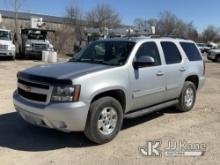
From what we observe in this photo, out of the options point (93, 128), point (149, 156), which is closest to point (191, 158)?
point (149, 156)

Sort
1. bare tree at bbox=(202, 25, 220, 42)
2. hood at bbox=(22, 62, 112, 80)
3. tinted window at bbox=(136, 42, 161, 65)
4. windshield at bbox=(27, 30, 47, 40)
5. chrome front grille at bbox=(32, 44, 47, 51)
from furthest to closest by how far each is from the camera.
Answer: bare tree at bbox=(202, 25, 220, 42) → windshield at bbox=(27, 30, 47, 40) → chrome front grille at bbox=(32, 44, 47, 51) → tinted window at bbox=(136, 42, 161, 65) → hood at bbox=(22, 62, 112, 80)

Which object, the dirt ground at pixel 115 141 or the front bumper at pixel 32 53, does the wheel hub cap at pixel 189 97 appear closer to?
the dirt ground at pixel 115 141

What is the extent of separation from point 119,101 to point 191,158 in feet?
5.30

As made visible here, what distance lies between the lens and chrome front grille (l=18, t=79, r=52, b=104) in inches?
199

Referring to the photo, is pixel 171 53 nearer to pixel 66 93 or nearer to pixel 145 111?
pixel 145 111

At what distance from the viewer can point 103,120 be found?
17.9 ft

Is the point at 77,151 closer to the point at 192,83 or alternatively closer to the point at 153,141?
the point at 153,141

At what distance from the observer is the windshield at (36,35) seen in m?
25.0

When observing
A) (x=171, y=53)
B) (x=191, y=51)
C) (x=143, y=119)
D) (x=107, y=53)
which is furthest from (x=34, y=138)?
(x=191, y=51)

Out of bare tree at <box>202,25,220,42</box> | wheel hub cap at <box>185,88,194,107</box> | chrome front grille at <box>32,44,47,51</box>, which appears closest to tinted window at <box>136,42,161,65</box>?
wheel hub cap at <box>185,88,194,107</box>

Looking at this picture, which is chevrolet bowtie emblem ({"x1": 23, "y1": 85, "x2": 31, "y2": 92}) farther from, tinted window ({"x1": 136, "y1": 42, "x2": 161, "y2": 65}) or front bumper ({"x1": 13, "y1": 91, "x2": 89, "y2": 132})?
tinted window ({"x1": 136, "y1": 42, "x2": 161, "y2": 65})

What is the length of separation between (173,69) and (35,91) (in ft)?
10.4

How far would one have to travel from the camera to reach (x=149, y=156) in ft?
16.6

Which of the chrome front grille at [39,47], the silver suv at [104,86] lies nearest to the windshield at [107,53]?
the silver suv at [104,86]
